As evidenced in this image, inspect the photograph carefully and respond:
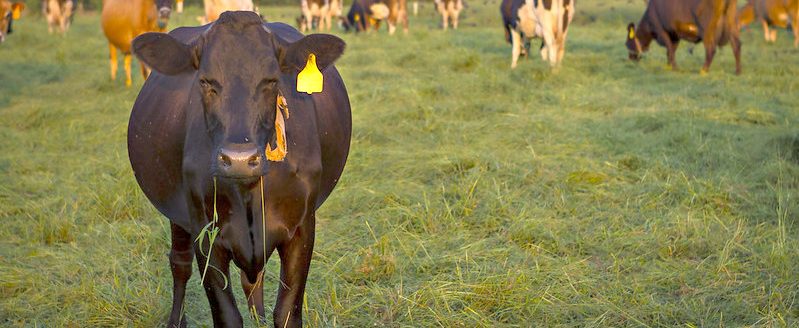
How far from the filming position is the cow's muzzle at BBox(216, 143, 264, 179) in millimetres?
2631

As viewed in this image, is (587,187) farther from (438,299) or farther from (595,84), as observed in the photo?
(595,84)

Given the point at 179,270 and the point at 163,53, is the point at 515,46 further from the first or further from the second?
the point at 163,53

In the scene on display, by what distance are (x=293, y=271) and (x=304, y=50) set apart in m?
0.81

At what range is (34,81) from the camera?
12.0m

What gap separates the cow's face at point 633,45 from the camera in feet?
46.3

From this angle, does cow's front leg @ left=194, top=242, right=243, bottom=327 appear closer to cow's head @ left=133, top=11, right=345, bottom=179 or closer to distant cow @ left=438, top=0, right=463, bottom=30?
cow's head @ left=133, top=11, right=345, bottom=179

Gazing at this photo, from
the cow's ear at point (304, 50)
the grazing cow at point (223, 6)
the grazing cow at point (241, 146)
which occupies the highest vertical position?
the cow's ear at point (304, 50)

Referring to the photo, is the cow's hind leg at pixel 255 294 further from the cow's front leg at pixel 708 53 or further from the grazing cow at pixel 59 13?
the grazing cow at pixel 59 13

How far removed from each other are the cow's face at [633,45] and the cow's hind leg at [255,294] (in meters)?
11.4

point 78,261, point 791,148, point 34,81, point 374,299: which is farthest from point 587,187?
point 34,81

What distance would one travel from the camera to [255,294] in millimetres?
3738

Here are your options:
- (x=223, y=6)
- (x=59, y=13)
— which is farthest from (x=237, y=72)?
(x=59, y=13)

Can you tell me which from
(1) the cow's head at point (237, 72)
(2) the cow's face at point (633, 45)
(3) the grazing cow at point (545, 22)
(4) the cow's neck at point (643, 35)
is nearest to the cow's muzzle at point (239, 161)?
(1) the cow's head at point (237, 72)

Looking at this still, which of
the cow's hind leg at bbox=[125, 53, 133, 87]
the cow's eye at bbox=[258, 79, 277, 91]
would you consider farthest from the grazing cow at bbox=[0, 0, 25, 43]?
the cow's eye at bbox=[258, 79, 277, 91]
